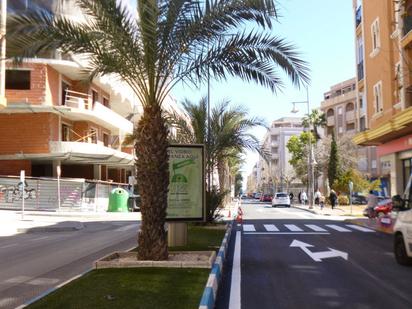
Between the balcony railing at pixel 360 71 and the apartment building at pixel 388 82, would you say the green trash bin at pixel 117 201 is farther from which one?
the balcony railing at pixel 360 71

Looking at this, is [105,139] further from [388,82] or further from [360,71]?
[388,82]

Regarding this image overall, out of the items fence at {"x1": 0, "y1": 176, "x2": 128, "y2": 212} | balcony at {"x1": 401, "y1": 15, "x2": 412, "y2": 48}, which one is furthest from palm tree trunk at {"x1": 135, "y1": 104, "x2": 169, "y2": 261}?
fence at {"x1": 0, "y1": 176, "x2": 128, "y2": 212}

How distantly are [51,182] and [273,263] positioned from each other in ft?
84.6

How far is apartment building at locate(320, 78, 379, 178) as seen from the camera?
77375 millimetres

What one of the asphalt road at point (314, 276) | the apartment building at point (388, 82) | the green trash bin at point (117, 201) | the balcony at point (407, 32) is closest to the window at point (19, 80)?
the green trash bin at point (117, 201)

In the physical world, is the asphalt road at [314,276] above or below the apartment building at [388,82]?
below

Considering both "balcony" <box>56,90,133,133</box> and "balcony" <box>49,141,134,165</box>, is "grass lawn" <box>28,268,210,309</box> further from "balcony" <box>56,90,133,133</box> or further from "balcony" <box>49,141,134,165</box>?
"balcony" <box>56,90,133,133</box>

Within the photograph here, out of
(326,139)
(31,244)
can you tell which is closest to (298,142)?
(326,139)

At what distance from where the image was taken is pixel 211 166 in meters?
22.0

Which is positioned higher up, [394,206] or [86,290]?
[394,206]

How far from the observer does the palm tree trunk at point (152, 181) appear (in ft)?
32.8

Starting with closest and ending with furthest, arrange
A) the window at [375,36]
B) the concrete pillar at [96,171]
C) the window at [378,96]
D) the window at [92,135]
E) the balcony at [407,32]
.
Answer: the balcony at [407,32]
the window at [375,36]
the window at [378,96]
the window at [92,135]
the concrete pillar at [96,171]

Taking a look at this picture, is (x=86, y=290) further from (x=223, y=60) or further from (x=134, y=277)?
(x=223, y=60)

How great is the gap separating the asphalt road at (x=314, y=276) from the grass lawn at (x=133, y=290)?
55 centimetres
